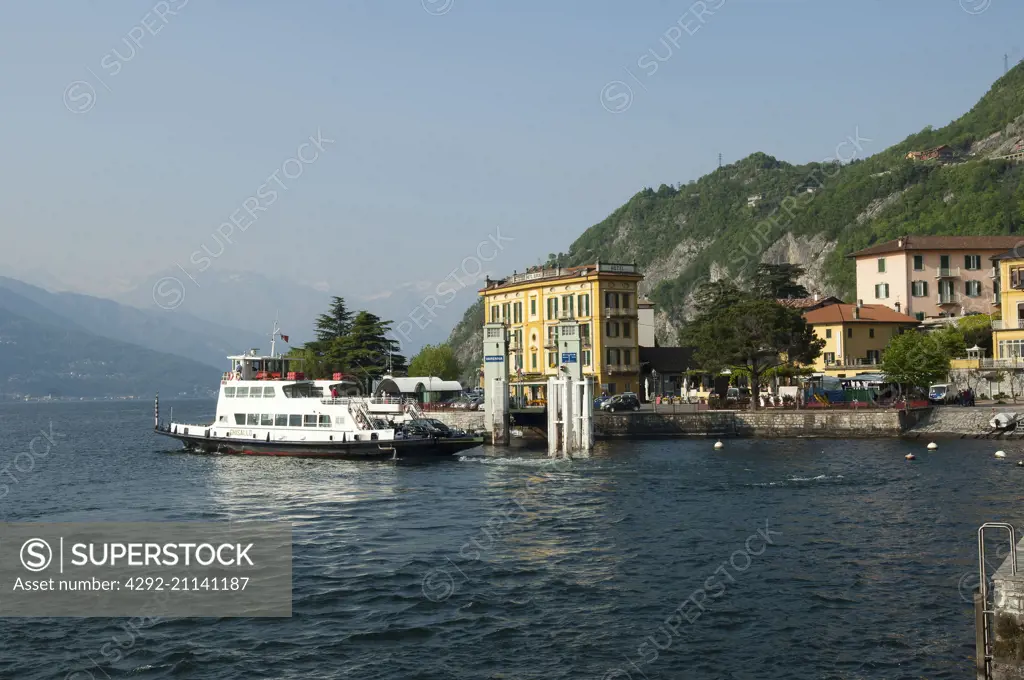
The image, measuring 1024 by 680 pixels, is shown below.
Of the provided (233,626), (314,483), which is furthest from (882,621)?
(314,483)

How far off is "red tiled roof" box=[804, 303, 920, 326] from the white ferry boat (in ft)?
159

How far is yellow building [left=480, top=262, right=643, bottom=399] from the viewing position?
95.1 metres

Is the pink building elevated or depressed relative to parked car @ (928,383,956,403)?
elevated

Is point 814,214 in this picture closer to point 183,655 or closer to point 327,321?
point 327,321

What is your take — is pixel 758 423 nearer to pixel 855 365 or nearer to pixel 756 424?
pixel 756 424

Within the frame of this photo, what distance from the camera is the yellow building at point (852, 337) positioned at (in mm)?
98406

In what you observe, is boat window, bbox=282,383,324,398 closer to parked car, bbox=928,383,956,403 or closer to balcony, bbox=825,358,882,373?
parked car, bbox=928,383,956,403

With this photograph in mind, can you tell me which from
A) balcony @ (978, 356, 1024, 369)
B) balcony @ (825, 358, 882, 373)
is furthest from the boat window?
balcony @ (978, 356, 1024, 369)

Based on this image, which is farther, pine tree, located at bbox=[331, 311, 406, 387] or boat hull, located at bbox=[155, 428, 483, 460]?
pine tree, located at bbox=[331, 311, 406, 387]

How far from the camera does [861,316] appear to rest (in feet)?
330

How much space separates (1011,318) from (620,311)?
33.4 metres

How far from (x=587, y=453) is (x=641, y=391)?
3628 cm

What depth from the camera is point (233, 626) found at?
24.8m

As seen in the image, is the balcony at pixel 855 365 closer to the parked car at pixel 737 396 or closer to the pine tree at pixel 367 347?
the parked car at pixel 737 396
